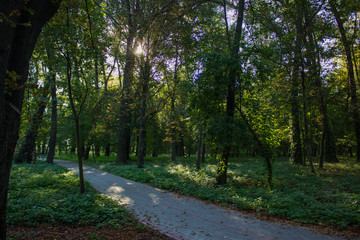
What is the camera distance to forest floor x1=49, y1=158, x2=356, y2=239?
475 centimetres

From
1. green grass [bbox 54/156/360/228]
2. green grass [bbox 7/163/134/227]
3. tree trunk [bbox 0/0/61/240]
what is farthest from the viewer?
green grass [bbox 54/156/360/228]

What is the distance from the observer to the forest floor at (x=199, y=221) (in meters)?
4.75

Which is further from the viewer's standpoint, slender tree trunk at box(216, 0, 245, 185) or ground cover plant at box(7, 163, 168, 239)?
slender tree trunk at box(216, 0, 245, 185)

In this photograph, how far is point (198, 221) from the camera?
18.3 feet

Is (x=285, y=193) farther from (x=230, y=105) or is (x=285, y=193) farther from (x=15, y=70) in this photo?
(x=15, y=70)

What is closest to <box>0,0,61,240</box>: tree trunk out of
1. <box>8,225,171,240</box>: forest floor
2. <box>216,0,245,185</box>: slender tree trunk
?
<box>8,225,171,240</box>: forest floor

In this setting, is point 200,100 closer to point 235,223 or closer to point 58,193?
point 235,223

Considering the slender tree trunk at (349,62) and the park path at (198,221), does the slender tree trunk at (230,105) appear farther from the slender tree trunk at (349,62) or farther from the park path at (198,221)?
the slender tree trunk at (349,62)

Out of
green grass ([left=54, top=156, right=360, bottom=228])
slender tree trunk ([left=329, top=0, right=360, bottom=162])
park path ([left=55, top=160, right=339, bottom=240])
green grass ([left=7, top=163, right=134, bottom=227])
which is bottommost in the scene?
park path ([left=55, top=160, right=339, bottom=240])

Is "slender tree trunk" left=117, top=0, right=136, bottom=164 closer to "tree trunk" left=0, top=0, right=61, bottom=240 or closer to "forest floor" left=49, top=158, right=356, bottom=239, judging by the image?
"tree trunk" left=0, top=0, right=61, bottom=240

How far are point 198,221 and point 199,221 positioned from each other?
26mm

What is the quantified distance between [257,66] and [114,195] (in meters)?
7.35

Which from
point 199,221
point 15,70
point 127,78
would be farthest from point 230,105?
point 127,78

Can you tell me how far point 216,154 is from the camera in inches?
358
